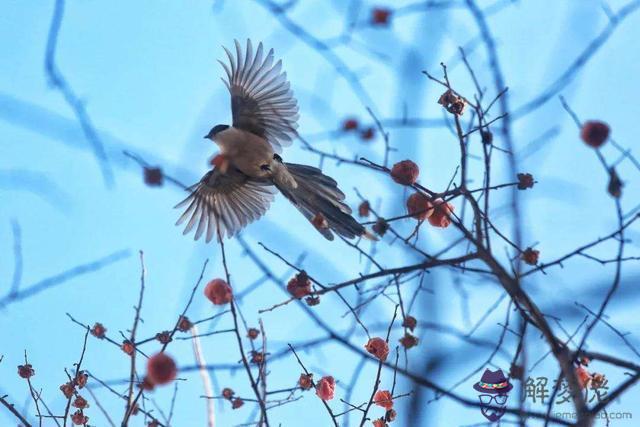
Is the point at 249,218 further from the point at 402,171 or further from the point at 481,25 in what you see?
the point at 481,25

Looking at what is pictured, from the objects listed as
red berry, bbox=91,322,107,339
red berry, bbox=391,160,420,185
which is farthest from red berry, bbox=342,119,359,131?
red berry, bbox=91,322,107,339

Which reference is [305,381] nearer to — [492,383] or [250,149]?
[492,383]

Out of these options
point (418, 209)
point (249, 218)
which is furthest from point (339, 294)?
point (249, 218)

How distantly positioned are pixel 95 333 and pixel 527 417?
1.78 m

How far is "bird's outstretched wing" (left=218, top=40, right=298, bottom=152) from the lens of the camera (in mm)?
4289

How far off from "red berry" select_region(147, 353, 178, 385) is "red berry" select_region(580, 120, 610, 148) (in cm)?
126

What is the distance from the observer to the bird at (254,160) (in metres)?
4.22

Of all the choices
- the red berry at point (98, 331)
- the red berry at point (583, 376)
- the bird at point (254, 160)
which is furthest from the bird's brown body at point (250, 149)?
the red berry at point (583, 376)

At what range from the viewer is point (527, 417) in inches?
70.6

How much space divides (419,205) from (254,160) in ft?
6.38

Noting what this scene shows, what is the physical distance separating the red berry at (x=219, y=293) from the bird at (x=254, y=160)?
164 cm

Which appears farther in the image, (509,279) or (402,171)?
(402,171)

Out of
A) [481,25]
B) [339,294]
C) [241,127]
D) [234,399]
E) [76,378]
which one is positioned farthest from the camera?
[241,127]

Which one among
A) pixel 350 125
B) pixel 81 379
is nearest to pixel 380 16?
pixel 350 125
